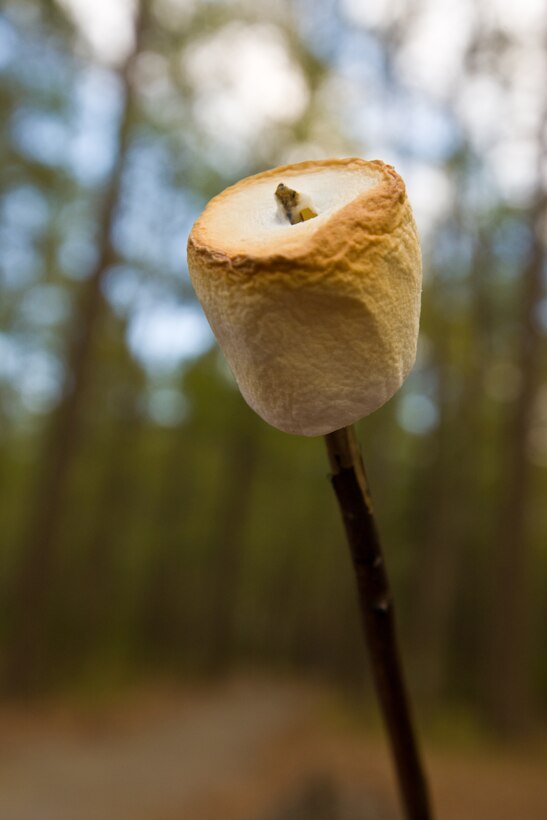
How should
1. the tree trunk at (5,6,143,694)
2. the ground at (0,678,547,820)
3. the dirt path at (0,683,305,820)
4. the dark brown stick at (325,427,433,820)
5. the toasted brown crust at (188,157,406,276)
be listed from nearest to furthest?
1. the toasted brown crust at (188,157,406,276)
2. the dark brown stick at (325,427,433,820)
3. the ground at (0,678,547,820)
4. the dirt path at (0,683,305,820)
5. the tree trunk at (5,6,143,694)

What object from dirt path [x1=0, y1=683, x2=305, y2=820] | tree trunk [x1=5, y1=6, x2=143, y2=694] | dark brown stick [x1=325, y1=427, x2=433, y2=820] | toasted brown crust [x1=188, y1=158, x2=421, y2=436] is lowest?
dark brown stick [x1=325, y1=427, x2=433, y2=820]

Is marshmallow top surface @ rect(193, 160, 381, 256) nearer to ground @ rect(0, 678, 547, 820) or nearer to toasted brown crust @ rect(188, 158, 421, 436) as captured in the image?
toasted brown crust @ rect(188, 158, 421, 436)

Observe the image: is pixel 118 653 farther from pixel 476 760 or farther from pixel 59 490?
pixel 476 760

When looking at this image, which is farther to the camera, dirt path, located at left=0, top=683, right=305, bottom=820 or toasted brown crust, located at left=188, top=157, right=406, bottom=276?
dirt path, located at left=0, top=683, right=305, bottom=820

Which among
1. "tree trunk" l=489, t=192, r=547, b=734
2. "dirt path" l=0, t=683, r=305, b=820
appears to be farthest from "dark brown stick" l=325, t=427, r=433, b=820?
"tree trunk" l=489, t=192, r=547, b=734

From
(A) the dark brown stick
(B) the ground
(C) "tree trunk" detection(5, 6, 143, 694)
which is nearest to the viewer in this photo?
(A) the dark brown stick

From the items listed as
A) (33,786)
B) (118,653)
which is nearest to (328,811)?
(33,786)
